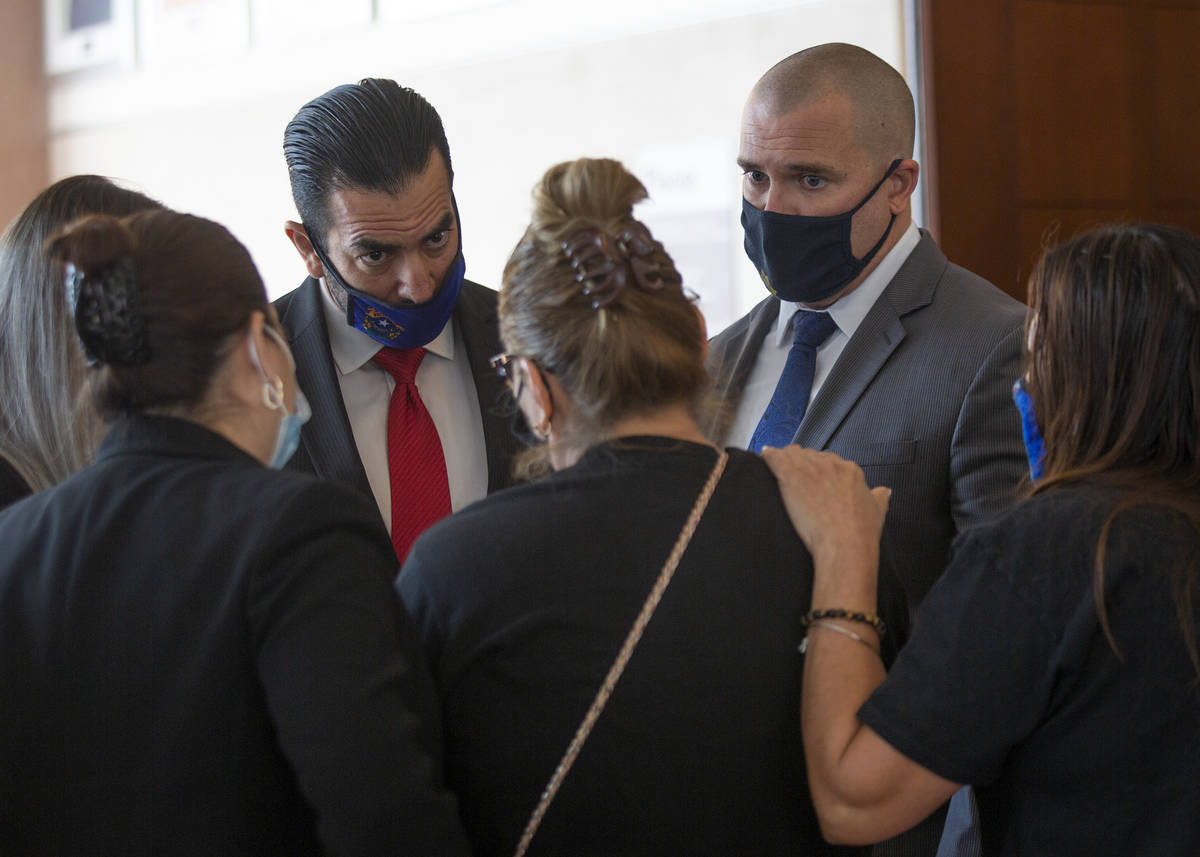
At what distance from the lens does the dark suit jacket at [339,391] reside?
2012 millimetres

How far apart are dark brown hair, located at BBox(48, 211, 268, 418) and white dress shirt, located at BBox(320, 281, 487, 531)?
88cm

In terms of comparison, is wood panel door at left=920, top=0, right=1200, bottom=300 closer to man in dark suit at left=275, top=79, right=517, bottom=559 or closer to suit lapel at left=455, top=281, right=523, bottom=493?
suit lapel at left=455, top=281, right=523, bottom=493

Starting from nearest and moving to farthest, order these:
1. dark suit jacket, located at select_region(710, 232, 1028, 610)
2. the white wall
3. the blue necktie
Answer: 1. dark suit jacket, located at select_region(710, 232, 1028, 610)
2. the blue necktie
3. the white wall

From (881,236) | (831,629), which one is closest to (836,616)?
(831,629)

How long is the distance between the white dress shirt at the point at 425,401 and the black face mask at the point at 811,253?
1.97 ft

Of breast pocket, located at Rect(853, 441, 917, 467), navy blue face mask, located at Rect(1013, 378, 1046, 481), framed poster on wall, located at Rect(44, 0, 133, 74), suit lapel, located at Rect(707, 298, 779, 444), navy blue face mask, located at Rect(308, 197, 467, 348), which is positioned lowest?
breast pocket, located at Rect(853, 441, 917, 467)

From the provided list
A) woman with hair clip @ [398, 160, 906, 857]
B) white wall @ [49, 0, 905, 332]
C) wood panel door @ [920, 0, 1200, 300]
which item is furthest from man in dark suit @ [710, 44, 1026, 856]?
wood panel door @ [920, 0, 1200, 300]

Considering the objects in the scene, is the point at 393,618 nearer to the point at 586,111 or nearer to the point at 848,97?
the point at 848,97

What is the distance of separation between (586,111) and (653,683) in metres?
2.83

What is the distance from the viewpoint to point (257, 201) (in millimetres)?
4227

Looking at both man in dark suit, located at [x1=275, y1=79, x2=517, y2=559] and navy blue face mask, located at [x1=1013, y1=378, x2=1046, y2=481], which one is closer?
navy blue face mask, located at [x1=1013, y1=378, x2=1046, y2=481]

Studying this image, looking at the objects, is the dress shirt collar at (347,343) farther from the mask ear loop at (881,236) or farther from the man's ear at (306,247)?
the mask ear loop at (881,236)

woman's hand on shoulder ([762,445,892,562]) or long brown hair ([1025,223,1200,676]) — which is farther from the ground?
long brown hair ([1025,223,1200,676])

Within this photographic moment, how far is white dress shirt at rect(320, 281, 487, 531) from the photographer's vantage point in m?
2.10
